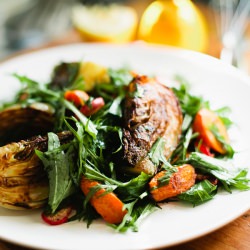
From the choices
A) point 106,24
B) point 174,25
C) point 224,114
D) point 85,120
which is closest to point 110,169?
point 85,120

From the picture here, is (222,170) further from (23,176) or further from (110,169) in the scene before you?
(23,176)

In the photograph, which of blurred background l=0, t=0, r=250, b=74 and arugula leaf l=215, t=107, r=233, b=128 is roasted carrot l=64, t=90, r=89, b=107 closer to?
arugula leaf l=215, t=107, r=233, b=128

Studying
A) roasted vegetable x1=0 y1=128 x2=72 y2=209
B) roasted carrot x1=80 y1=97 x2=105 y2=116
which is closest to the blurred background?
roasted carrot x1=80 y1=97 x2=105 y2=116

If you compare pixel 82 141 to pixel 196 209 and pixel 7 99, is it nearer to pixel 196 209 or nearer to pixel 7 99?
pixel 196 209

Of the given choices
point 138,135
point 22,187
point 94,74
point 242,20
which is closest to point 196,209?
point 138,135

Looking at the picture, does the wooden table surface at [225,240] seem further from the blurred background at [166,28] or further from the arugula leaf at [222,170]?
the blurred background at [166,28]
